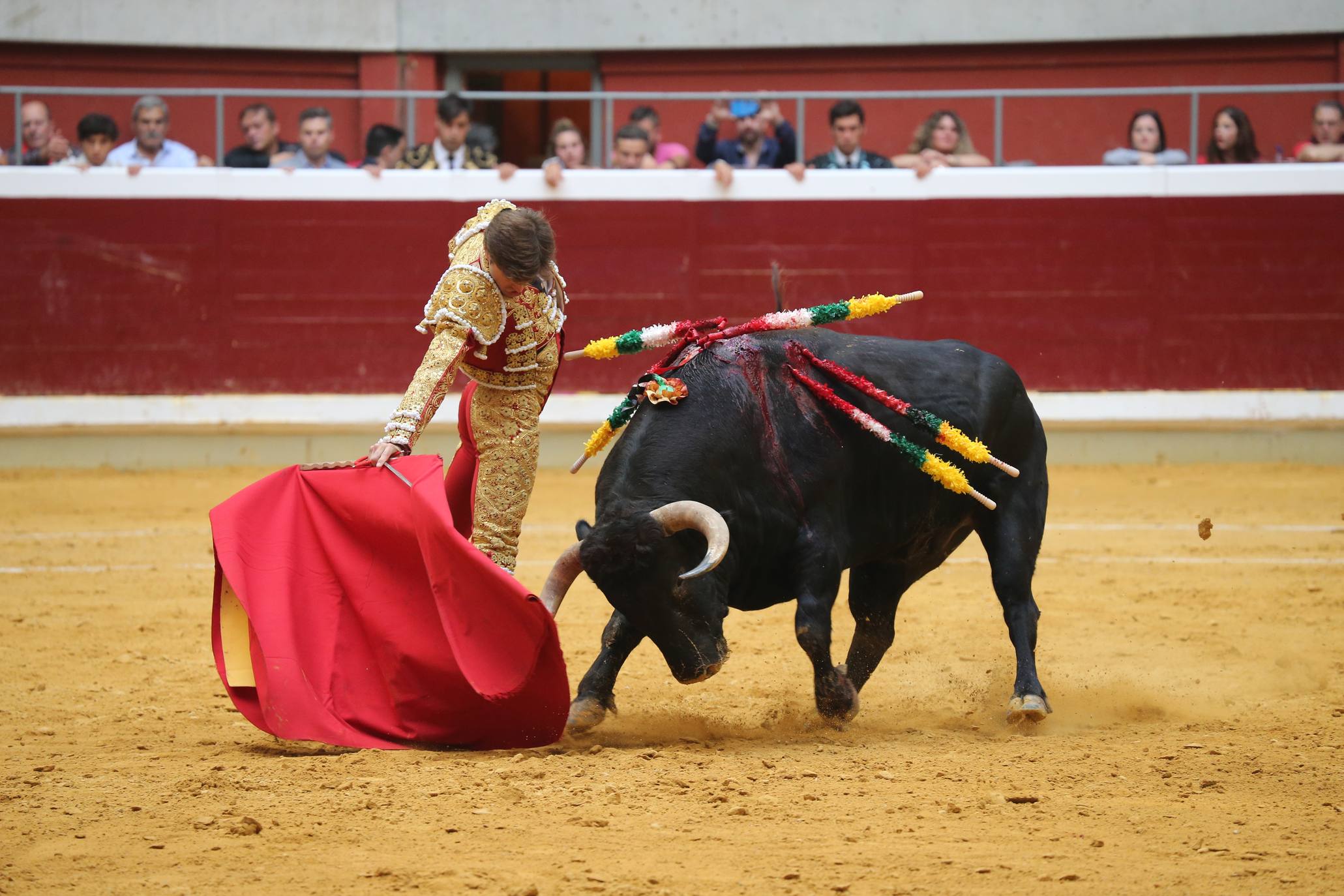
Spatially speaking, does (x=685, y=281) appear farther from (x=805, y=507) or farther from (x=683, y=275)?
(x=805, y=507)

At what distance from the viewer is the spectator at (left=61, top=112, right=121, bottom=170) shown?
27.5ft

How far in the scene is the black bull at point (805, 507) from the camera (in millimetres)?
3176

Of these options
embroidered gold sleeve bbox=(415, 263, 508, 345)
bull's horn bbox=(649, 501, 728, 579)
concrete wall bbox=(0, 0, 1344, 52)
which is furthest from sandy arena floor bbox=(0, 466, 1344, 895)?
concrete wall bbox=(0, 0, 1344, 52)

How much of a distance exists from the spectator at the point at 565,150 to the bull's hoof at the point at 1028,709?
215 inches

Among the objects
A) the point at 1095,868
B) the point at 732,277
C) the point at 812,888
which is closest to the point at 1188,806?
the point at 1095,868

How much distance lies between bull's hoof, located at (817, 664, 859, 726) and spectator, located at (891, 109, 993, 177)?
18.0 ft

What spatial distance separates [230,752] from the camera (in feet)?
10.7

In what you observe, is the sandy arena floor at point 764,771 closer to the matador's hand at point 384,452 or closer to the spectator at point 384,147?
the matador's hand at point 384,452

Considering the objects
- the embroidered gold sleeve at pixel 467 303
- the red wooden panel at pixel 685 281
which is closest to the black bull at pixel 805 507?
the embroidered gold sleeve at pixel 467 303

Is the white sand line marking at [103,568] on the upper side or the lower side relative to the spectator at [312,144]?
lower

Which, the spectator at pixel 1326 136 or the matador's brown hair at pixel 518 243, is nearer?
the matador's brown hair at pixel 518 243

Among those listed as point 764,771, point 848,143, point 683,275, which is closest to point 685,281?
point 683,275

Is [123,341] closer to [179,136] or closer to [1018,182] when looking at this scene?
[179,136]

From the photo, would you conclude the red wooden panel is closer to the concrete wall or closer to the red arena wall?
the red arena wall
